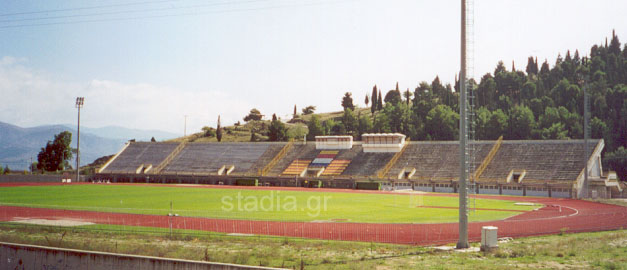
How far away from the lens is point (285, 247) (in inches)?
916

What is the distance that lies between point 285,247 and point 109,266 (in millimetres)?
7903

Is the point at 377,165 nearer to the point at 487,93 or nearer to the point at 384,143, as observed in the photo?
the point at 384,143

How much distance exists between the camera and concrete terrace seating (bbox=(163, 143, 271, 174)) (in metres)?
99.4

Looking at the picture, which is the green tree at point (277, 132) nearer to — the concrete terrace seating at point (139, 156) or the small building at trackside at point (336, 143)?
the concrete terrace seating at point (139, 156)

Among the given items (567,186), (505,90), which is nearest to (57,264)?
(567,186)

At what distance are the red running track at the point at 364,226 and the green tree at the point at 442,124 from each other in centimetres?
9054

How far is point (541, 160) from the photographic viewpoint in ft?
245

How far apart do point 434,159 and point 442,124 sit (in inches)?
2020

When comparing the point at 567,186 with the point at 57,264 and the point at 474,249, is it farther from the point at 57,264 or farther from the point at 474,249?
the point at 57,264

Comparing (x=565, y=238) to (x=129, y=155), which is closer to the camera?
(x=565, y=238)

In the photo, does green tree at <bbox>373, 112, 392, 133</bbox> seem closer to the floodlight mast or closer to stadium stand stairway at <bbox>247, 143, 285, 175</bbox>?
stadium stand stairway at <bbox>247, 143, 285, 175</bbox>

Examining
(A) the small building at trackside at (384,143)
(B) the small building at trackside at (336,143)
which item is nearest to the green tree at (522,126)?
(A) the small building at trackside at (384,143)

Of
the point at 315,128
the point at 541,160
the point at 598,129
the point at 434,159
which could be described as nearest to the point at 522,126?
the point at 598,129

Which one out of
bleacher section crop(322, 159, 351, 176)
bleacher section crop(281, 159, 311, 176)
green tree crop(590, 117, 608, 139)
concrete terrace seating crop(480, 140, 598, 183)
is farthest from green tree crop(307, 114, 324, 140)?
concrete terrace seating crop(480, 140, 598, 183)
